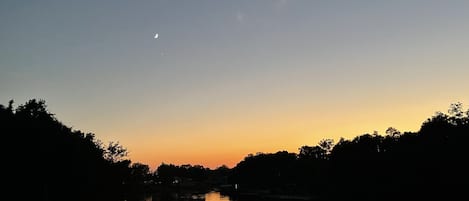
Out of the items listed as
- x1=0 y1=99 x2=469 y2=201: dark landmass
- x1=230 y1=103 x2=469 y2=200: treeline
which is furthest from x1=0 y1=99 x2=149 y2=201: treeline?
x1=230 y1=103 x2=469 y2=200: treeline

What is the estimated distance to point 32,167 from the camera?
4550cm

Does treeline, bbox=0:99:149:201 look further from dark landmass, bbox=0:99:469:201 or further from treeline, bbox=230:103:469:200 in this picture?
treeline, bbox=230:103:469:200

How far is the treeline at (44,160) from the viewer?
44125 millimetres

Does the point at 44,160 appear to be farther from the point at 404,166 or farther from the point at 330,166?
the point at 330,166

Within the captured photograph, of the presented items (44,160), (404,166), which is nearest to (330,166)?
(404,166)

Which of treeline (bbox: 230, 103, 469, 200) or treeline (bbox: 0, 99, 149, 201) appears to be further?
treeline (bbox: 230, 103, 469, 200)

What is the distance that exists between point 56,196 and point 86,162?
5406 millimetres

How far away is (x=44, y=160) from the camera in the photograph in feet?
154

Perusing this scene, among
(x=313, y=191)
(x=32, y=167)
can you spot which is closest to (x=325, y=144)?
(x=313, y=191)

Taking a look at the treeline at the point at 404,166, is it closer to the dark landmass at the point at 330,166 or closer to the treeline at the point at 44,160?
the dark landmass at the point at 330,166

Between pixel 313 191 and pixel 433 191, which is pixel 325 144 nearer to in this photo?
pixel 313 191

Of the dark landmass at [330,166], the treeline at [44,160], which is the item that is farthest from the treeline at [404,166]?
the treeline at [44,160]

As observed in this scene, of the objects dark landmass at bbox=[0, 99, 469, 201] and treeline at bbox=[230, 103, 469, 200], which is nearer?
dark landmass at bbox=[0, 99, 469, 201]

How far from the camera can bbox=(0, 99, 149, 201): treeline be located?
44125mm
